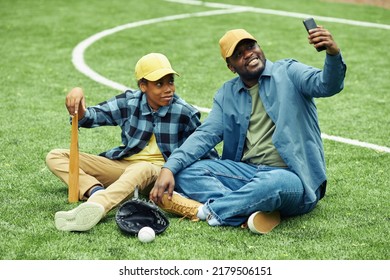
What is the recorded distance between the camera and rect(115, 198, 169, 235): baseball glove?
234 inches

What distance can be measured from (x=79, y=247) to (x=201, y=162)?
4.30ft

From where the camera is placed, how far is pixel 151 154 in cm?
690

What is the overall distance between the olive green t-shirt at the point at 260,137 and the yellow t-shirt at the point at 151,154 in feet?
2.39

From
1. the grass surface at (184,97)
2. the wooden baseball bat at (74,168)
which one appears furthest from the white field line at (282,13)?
the wooden baseball bat at (74,168)

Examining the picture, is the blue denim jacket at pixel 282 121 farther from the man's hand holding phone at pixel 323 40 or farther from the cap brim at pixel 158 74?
the cap brim at pixel 158 74

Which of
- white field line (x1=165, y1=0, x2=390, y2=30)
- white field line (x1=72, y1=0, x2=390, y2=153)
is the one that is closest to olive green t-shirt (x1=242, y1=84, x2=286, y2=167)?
white field line (x1=72, y1=0, x2=390, y2=153)

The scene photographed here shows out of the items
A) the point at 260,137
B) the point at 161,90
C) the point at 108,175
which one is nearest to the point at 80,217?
the point at 108,175

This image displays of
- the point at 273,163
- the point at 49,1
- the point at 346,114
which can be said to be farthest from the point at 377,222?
the point at 49,1

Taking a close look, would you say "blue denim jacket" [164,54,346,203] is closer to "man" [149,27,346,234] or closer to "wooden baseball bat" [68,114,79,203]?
"man" [149,27,346,234]

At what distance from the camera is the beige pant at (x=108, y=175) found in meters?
6.24

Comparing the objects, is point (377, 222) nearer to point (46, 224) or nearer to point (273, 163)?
point (273, 163)

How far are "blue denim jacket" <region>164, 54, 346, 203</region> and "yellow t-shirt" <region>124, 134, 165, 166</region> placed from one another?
1.22 feet

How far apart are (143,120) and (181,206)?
34.5 inches

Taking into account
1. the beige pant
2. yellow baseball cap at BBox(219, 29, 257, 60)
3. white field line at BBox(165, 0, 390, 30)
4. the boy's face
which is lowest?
white field line at BBox(165, 0, 390, 30)
